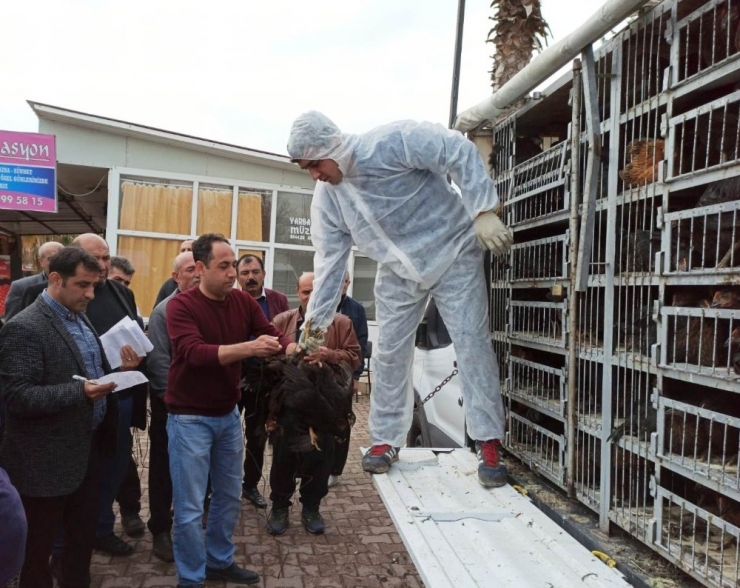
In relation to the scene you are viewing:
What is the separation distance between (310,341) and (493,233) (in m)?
1.21

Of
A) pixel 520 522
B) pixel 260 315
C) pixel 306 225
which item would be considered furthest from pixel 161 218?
pixel 520 522

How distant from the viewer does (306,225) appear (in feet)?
38.7

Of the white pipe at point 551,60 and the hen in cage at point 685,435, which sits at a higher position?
the white pipe at point 551,60

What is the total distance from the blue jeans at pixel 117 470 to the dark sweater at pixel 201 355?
845 millimetres

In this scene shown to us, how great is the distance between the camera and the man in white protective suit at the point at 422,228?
3.04 metres

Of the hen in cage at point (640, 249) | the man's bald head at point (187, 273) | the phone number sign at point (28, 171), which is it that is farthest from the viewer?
the phone number sign at point (28, 171)

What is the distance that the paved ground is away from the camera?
4246 mm

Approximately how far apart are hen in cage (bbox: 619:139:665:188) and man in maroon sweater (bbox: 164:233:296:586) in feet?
6.94

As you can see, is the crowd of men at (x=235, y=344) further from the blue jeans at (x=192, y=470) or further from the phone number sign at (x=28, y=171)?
the phone number sign at (x=28, y=171)

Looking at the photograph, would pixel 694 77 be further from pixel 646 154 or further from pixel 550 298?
pixel 550 298

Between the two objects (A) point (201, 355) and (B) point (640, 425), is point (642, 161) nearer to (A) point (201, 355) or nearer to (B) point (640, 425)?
(B) point (640, 425)

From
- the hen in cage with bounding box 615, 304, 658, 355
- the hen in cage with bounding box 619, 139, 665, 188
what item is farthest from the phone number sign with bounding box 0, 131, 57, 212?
the hen in cage with bounding box 615, 304, 658, 355

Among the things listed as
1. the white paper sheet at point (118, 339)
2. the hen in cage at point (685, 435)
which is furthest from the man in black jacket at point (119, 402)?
the hen in cage at point (685, 435)

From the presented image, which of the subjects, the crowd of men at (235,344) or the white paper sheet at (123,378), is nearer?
the crowd of men at (235,344)
